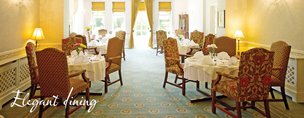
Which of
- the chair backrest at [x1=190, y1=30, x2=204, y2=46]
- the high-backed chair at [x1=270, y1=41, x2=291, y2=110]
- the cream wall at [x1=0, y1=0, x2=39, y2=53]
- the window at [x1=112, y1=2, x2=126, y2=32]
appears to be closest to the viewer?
the high-backed chair at [x1=270, y1=41, x2=291, y2=110]

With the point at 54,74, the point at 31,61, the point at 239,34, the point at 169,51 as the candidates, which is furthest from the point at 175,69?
the point at 31,61

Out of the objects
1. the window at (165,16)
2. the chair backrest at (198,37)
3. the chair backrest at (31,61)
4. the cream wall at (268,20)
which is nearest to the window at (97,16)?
the window at (165,16)

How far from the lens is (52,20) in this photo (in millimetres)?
7449

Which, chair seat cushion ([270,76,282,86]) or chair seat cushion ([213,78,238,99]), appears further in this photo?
chair seat cushion ([270,76,282,86])

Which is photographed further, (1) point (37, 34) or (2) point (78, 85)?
(1) point (37, 34)

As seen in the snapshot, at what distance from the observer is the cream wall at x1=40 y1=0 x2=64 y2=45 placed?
7.39 metres

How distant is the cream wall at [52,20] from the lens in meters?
7.39

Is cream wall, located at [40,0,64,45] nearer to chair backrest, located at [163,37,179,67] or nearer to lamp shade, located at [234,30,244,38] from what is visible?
chair backrest, located at [163,37,179,67]

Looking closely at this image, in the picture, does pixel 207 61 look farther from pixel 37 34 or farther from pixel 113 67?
pixel 37 34

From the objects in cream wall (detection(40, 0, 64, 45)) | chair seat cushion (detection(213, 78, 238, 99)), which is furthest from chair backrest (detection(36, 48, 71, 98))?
cream wall (detection(40, 0, 64, 45))

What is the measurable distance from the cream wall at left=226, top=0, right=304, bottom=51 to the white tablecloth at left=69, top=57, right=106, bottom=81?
3.83 m

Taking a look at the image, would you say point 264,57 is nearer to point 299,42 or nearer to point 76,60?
point 299,42

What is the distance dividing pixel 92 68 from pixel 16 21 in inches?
82.0

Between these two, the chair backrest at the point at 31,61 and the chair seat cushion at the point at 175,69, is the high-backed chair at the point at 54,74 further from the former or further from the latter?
the chair seat cushion at the point at 175,69
